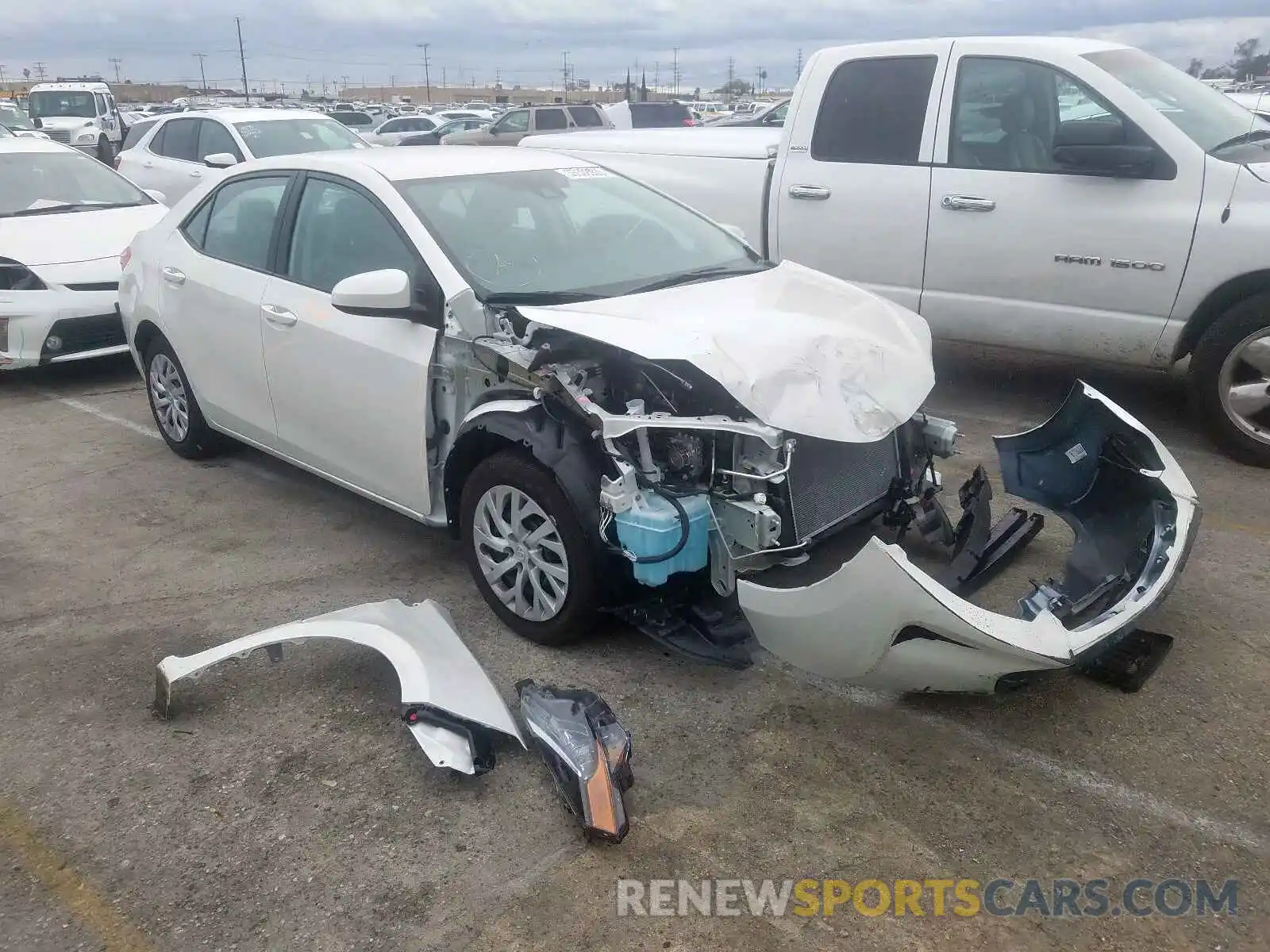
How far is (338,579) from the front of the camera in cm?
446

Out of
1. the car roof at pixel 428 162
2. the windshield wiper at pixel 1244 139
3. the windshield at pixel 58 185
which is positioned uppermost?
the windshield wiper at pixel 1244 139

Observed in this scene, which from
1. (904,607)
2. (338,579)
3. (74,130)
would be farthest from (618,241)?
(74,130)

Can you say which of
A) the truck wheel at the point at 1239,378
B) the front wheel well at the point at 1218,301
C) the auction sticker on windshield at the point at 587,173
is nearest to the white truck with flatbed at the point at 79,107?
the auction sticker on windshield at the point at 587,173

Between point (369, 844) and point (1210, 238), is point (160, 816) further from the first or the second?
point (1210, 238)

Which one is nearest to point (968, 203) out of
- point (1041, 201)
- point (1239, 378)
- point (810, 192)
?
point (1041, 201)

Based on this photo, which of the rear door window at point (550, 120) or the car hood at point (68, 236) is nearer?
the car hood at point (68, 236)

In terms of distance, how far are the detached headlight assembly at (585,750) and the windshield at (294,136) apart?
9.04 metres

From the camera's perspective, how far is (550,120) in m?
23.1

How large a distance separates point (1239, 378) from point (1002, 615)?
3029 mm

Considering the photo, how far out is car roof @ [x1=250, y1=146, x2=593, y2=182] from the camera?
173 inches

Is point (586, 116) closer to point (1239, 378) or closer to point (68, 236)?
point (68, 236)

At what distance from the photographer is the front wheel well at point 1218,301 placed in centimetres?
525

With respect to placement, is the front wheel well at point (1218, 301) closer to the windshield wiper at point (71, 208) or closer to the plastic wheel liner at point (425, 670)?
the plastic wheel liner at point (425, 670)

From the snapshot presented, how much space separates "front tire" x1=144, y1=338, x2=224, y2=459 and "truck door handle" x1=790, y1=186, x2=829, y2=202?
146 inches
